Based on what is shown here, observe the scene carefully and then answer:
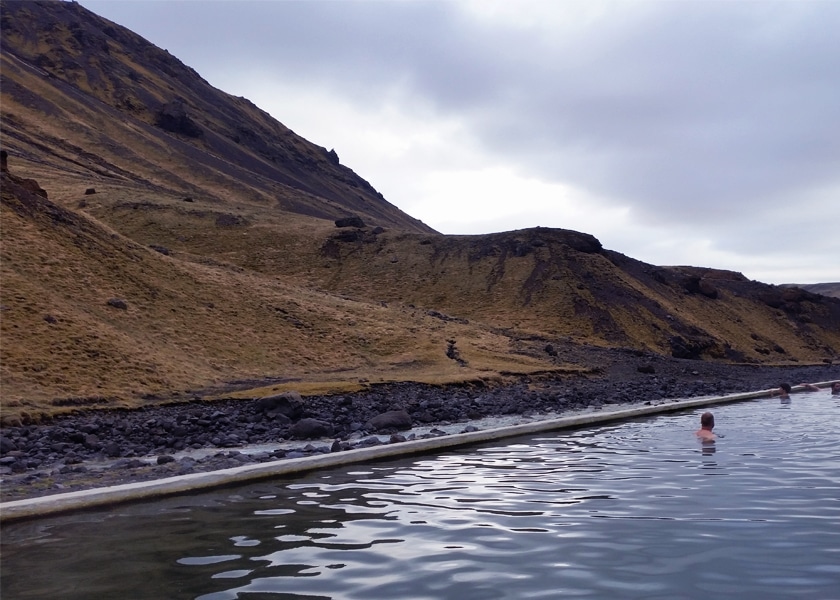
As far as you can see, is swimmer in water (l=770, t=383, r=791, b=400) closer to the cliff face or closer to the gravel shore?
the gravel shore

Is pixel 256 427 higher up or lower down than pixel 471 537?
higher up

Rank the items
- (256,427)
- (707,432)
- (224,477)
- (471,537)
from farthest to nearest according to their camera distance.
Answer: (256,427) → (707,432) → (224,477) → (471,537)

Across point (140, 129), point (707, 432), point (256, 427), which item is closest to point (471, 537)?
point (707, 432)

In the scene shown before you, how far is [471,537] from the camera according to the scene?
312 inches

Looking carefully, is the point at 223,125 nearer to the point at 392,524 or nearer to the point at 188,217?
the point at 188,217

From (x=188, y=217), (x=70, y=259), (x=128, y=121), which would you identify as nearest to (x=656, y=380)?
(x=70, y=259)

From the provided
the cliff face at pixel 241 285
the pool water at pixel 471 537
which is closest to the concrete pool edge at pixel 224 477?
the pool water at pixel 471 537

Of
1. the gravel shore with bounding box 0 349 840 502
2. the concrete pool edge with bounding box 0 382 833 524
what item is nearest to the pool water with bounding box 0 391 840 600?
the concrete pool edge with bounding box 0 382 833 524

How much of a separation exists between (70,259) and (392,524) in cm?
2443

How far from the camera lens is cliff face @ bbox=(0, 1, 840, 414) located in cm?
2520

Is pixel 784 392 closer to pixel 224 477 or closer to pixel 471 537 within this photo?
pixel 224 477

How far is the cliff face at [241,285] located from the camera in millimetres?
25203

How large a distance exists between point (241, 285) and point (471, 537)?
31059 millimetres

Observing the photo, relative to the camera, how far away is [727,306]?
6969 centimetres
